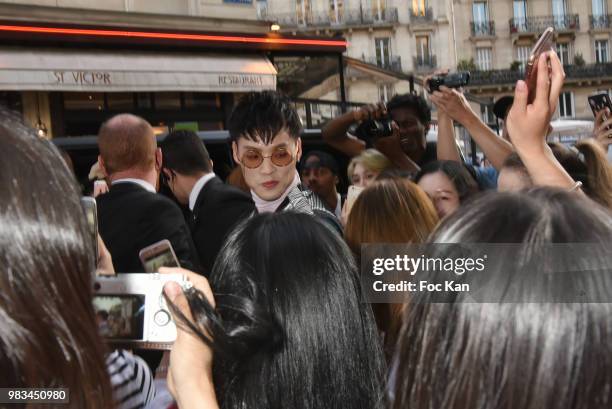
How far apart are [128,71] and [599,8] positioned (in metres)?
39.9

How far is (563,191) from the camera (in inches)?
42.6

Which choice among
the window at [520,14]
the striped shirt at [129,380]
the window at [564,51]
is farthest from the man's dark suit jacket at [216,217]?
the window at [564,51]

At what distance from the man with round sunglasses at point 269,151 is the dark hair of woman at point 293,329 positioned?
4.43ft

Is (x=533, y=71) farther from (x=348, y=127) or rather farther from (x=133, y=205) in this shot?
(x=348, y=127)

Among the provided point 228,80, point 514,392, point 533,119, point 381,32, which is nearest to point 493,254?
point 514,392

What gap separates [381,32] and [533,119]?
39526 mm

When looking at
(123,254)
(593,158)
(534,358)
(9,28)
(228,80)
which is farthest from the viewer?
(228,80)

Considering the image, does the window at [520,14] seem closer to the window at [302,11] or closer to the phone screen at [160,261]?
the window at [302,11]

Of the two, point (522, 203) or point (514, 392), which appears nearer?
point (514, 392)

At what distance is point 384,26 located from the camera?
1563 inches

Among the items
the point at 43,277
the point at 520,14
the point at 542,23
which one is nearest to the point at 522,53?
the point at 542,23

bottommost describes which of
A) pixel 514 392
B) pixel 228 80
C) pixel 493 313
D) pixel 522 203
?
pixel 514 392

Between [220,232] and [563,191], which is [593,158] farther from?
[563,191]

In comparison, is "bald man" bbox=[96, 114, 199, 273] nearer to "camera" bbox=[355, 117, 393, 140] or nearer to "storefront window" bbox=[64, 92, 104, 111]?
"camera" bbox=[355, 117, 393, 140]
